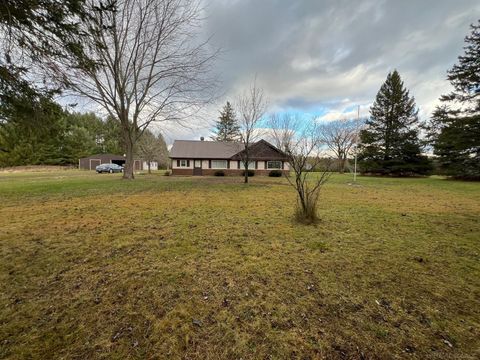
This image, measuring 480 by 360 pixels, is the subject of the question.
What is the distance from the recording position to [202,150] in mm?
31844

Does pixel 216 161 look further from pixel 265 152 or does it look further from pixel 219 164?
pixel 265 152

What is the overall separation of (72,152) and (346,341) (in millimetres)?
60598

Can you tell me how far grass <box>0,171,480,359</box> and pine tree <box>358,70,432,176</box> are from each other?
30483 millimetres

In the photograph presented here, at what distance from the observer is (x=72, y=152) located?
48.7 m

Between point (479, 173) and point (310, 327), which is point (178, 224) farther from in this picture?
point (479, 173)

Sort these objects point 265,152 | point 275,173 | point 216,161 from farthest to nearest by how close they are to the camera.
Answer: point 216,161 < point 265,152 < point 275,173

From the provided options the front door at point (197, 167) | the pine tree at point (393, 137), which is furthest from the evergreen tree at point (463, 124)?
the front door at point (197, 167)

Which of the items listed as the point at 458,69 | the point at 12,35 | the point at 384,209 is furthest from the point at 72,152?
the point at 458,69

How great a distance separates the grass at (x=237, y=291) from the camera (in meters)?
2.03

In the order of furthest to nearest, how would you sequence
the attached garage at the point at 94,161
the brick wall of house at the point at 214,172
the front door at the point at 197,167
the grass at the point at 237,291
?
the attached garage at the point at 94,161 < the front door at the point at 197,167 < the brick wall of house at the point at 214,172 < the grass at the point at 237,291

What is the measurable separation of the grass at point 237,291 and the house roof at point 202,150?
84.0 ft

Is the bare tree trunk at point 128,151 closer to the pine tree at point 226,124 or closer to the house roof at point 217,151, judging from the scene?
the house roof at point 217,151

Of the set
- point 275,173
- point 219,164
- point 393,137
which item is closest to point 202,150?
point 219,164

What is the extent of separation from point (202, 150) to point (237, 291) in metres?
30.0
